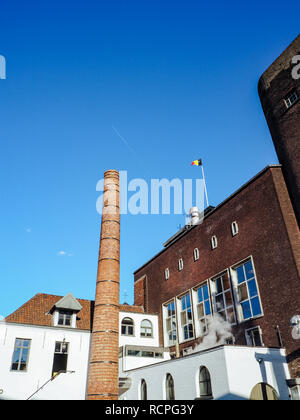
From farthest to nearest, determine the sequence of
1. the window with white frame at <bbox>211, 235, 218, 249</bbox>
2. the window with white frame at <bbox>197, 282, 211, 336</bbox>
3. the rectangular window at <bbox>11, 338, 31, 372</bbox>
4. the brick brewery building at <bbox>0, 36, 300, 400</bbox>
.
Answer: the window with white frame at <bbox>211, 235, 218, 249</bbox> → the window with white frame at <bbox>197, 282, 211, 336</bbox> → the rectangular window at <bbox>11, 338, 31, 372</bbox> → the brick brewery building at <bbox>0, 36, 300, 400</bbox>

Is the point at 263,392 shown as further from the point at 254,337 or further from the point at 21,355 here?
the point at 21,355

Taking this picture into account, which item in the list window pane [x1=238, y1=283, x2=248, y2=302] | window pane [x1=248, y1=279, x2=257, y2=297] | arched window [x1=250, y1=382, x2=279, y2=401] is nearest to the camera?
arched window [x1=250, y1=382, x2=279, y2=401]

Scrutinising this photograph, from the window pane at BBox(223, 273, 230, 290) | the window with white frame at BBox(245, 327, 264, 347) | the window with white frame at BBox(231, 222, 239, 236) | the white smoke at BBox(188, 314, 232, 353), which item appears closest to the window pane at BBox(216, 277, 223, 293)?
the window pane at BBox(223, 273, 230, 290)

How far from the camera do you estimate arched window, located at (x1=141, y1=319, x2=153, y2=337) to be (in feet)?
99.3

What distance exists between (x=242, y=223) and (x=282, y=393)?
34.3 feet

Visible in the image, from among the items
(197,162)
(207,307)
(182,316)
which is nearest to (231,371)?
(207,307)

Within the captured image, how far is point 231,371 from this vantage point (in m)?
16.5

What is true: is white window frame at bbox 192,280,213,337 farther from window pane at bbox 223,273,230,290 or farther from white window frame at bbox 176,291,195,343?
window pane at bbox 223,273,230,290

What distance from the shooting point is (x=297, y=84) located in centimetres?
2292

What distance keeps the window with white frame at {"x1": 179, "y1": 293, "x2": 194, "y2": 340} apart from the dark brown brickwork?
0.69 m

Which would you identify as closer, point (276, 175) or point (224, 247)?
point (276, 175)

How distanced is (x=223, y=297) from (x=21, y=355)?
14399 mm
